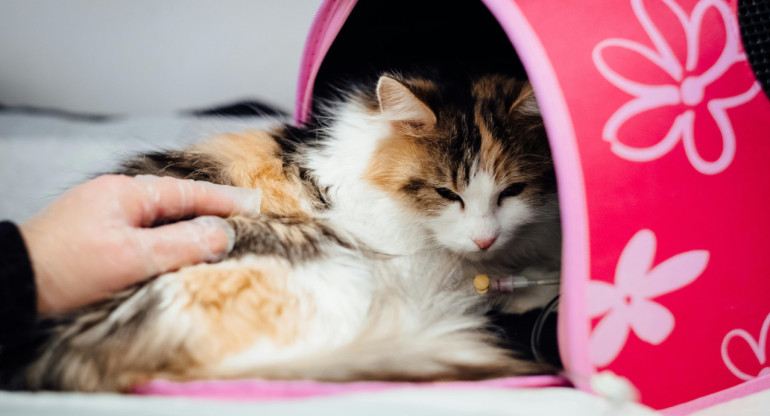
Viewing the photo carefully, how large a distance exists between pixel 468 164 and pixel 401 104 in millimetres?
156

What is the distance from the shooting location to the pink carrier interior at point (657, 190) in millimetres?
716

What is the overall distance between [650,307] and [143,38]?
Answer: 1.70 meters

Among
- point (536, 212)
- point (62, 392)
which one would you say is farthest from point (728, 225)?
point (62, 392)

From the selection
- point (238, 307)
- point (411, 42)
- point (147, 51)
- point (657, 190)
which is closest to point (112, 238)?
point (238, 307)

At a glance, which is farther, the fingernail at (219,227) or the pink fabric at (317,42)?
the pink fabric at (317,42)

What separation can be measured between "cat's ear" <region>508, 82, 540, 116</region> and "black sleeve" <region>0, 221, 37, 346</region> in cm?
76

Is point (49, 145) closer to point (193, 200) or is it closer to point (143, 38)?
point (143, 38)

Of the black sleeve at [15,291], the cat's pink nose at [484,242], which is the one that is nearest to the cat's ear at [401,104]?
the cat's pink nose at [484,242]

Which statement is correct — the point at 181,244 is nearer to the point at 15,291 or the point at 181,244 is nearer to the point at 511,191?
the point at 15,291

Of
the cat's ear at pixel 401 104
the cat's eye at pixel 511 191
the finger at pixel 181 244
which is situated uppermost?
the cat's ear at pixel 401 104

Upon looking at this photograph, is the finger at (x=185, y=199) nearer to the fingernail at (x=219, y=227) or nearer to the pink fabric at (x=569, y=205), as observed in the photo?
the fingernail at (x=219, y=227)

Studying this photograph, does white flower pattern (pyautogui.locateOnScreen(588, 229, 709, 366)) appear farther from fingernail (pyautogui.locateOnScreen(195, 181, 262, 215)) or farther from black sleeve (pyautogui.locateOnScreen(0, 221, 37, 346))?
black sleeve (pyautogui.locateOnScreen(0, 221, 37, 346))

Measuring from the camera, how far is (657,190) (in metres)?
0.73

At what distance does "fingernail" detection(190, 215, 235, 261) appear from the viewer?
0.79m
